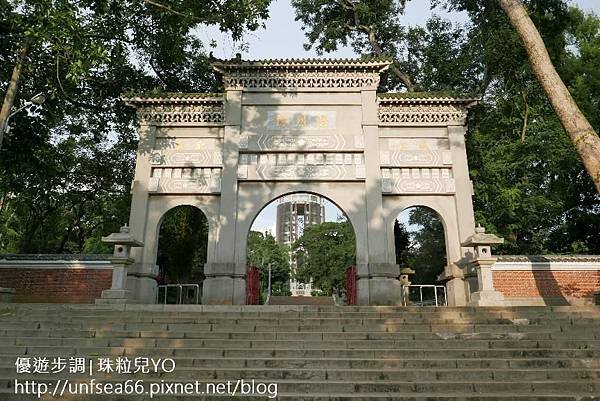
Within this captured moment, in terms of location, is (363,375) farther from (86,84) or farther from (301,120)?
(86,84)

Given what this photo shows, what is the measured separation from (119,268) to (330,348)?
5527 mm

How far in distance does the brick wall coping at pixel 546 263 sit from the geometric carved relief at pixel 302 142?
184 inches

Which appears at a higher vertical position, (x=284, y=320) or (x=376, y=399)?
(x=284, y=320)

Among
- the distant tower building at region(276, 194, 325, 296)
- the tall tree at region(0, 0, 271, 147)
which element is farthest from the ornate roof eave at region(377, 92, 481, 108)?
the distant tower building at region(276, 194, 325, 296)

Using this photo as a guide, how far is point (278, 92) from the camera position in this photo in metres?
11.8

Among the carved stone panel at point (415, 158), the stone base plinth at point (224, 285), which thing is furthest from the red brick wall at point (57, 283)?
the carved stone panel at point (415, 158)

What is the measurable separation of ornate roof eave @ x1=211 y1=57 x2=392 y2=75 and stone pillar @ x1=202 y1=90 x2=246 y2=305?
719 millimetres

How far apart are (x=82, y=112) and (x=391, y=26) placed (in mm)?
11995

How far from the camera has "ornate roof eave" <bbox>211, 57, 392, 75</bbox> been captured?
11547 mm

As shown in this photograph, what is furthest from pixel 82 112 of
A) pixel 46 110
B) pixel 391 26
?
pixel 391 26

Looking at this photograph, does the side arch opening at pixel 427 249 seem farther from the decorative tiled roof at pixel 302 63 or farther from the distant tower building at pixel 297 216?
the distant tower building at pixel 297 216

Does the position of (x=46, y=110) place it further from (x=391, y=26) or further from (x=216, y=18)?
(x=391, y=26)

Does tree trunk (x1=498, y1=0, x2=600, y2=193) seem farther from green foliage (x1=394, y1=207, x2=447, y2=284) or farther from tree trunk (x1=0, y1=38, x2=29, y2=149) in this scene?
green foliage (x1=394, y1=207, x2=447, y2=284)

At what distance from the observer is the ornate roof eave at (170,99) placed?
11.5m
